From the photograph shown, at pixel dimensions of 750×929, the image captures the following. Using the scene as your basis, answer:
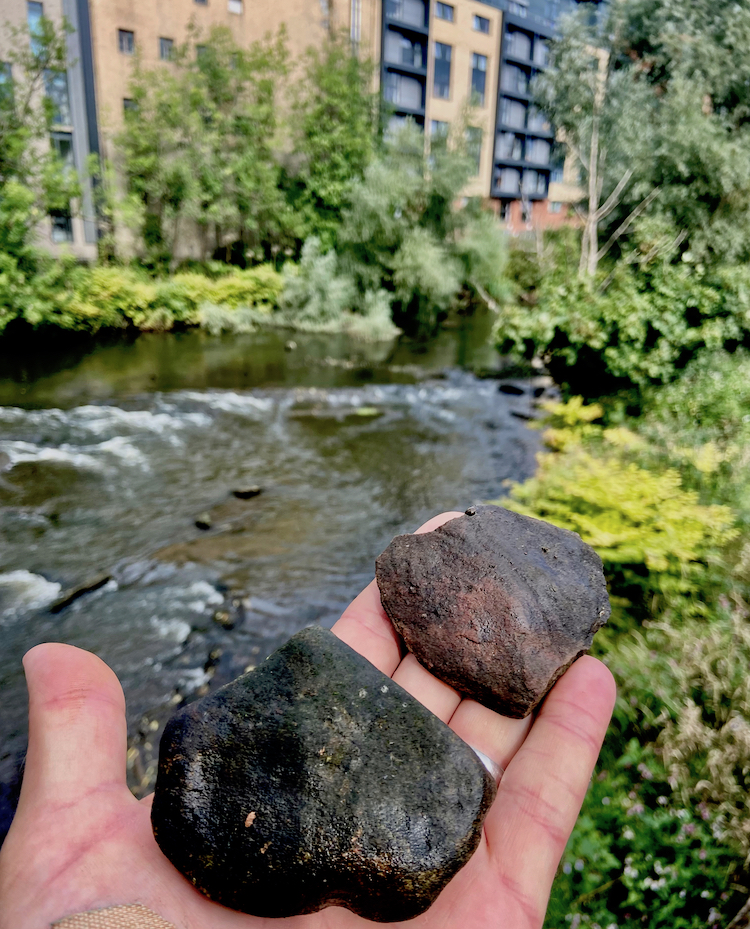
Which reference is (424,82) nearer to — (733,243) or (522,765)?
(733,243)

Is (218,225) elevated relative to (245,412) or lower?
elevated

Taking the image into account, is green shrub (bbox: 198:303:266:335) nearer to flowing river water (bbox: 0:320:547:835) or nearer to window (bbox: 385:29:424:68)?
flowing river water (bbox: 0:320:547:835)

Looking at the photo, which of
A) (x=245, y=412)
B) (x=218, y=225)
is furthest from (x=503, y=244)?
(x=245, y=412)

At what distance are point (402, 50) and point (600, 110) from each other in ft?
23.1

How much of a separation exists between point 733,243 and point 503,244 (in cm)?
612

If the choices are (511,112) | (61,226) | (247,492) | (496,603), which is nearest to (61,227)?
(61,226)

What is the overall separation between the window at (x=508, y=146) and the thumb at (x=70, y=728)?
1671 centimetres

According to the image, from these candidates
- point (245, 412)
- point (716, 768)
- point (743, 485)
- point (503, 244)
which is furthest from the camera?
point (503, 244)

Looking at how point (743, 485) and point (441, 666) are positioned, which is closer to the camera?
point (441, 666)

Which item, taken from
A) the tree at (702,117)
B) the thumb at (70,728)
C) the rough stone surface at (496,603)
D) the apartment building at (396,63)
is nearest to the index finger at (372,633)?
the rough stone surface at (496,603)

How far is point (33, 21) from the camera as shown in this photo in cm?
1122

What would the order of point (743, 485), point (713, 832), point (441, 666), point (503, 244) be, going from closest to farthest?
1. point (441, 666)
2. point (713, 832)
3. point (743, 485)
4. point (503, 244)

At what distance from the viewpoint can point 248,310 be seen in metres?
13.1

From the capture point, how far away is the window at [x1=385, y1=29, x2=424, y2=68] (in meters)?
14.5
